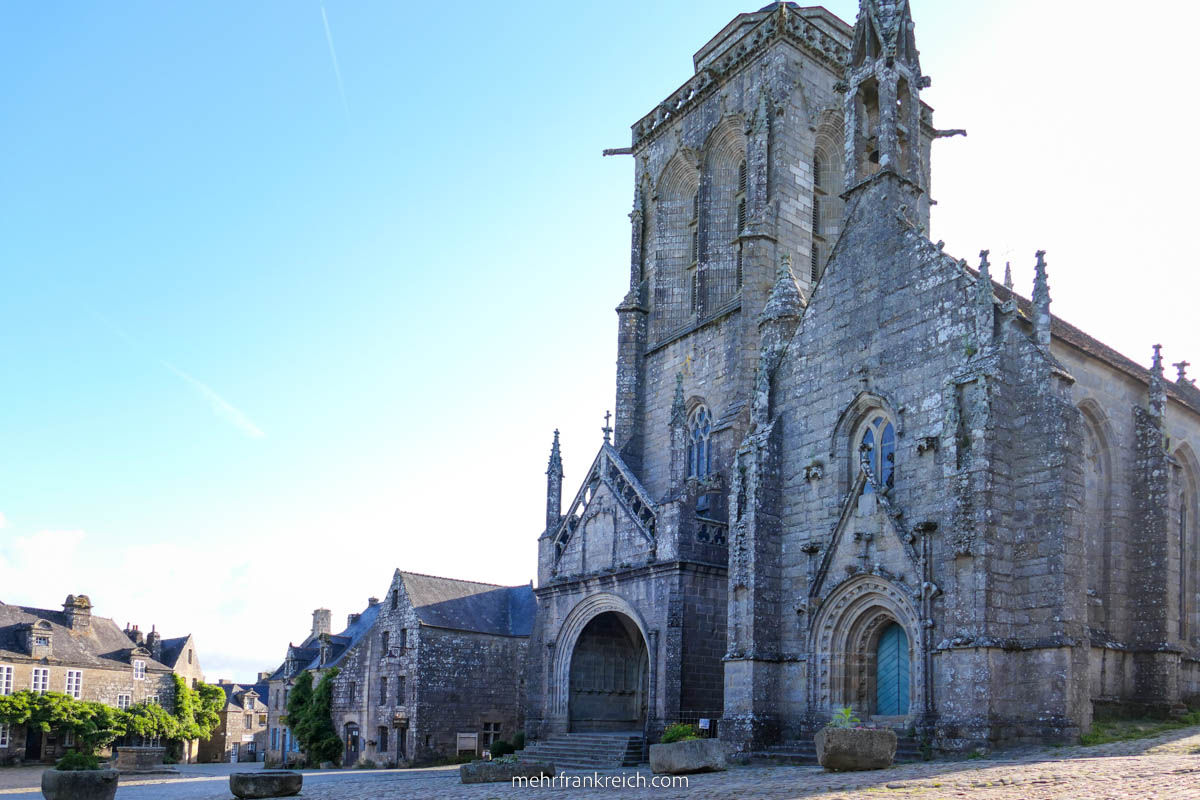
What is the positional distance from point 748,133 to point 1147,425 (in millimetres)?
14183

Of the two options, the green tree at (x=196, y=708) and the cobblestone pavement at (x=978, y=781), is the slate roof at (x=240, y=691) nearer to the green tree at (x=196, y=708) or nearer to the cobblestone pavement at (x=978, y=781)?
the green tree at (x=196, y=708)

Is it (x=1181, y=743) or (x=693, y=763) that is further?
(x=693, y=763)

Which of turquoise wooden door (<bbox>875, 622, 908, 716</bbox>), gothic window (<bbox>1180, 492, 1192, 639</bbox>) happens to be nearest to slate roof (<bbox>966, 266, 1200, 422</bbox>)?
gothic window (<bbox>1180, 492, 1192, 639</bbox>)

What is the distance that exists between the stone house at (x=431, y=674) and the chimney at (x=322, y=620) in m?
14.0

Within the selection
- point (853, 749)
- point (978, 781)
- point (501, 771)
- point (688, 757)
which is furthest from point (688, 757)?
point (978, 781)

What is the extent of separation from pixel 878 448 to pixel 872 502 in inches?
47.0

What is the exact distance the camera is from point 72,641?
4900 centimetres

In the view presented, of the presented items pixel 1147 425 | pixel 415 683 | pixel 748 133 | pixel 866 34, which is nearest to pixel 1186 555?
pixel 1147 425

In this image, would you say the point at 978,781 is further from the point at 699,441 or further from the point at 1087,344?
the point at 699,441

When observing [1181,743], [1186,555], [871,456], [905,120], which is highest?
[905,120]

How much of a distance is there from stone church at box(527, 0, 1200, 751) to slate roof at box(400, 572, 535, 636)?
1099cm

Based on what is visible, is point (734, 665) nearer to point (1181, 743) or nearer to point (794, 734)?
point (794, 734)

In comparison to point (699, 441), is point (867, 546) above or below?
below

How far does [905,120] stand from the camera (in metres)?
21.8
